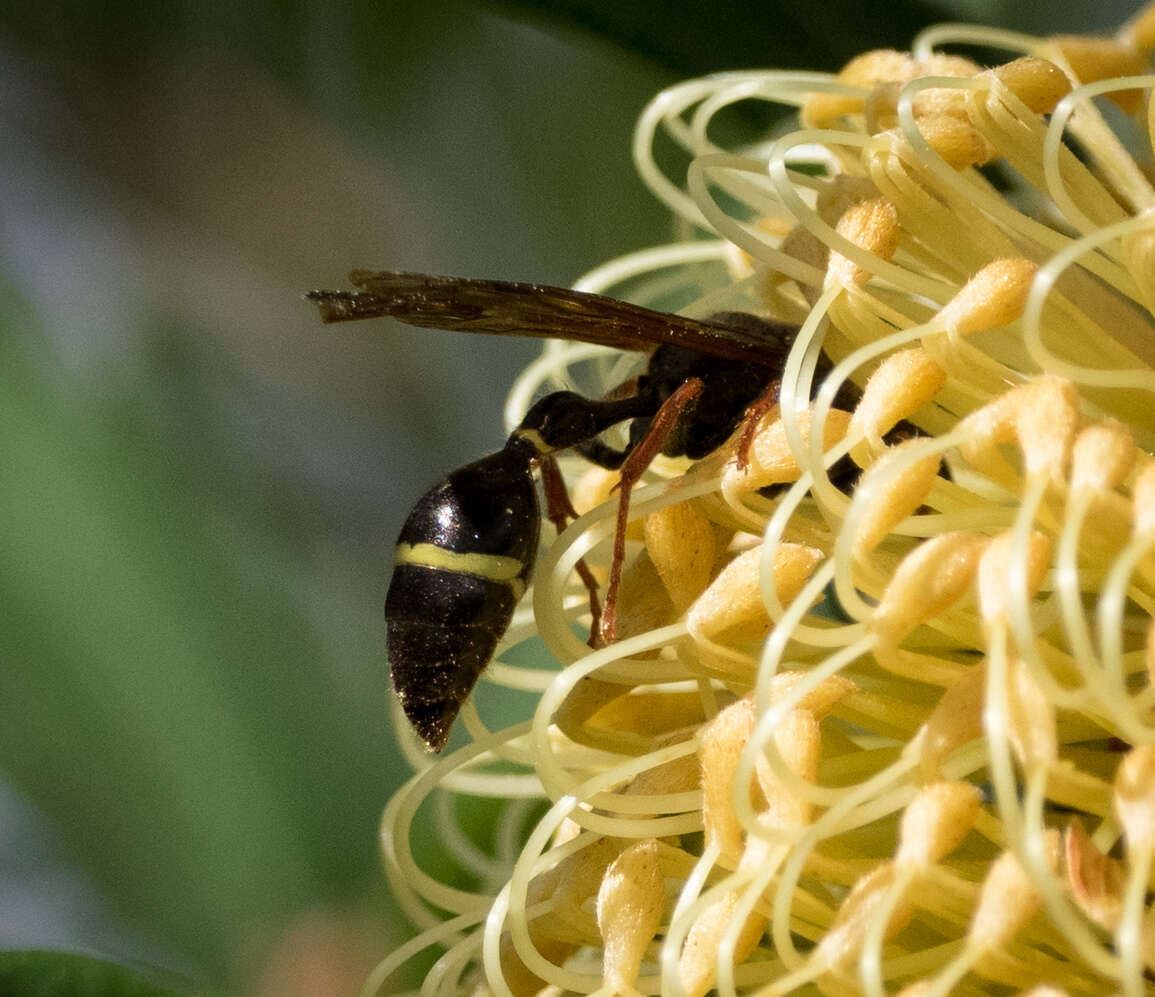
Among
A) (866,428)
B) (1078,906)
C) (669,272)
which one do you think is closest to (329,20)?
(669,272)

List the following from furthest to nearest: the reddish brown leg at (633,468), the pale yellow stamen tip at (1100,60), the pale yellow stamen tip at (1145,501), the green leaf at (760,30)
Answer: the green leaf at (760,30) < the pale yellow stamen tip at (1100,60) < the reddish brown leg at (633,468) < the pale yellow stamen tip at (1145,501)

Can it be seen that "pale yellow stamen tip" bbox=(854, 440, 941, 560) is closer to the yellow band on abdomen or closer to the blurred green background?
the yellow band on abdomen

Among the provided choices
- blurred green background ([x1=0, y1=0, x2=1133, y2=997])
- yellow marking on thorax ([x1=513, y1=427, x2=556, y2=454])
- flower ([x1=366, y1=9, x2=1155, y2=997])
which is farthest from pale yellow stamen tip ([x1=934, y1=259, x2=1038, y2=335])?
blurred green background ([x1=0, y1=0, x2=1133, y2=997])

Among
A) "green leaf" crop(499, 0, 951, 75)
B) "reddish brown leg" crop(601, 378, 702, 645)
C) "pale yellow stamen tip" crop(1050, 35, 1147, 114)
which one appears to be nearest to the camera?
"reddish brown leg" crop(601, 378, 702, 645)

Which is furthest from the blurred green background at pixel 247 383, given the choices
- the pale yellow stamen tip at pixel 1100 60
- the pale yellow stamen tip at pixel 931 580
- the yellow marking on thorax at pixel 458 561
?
the pale yellow stamen tip at pixel 931 580

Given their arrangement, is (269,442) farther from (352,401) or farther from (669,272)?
(669,272)

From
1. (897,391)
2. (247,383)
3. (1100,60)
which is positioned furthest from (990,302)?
(247,383)

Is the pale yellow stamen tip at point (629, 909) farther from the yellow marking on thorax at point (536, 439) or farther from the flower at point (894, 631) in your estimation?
the yellow marking on thorax at point (536, 439)
